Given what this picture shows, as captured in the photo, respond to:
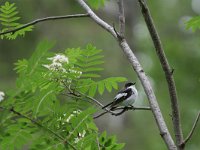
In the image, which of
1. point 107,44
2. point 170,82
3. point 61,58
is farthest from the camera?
point 107,44

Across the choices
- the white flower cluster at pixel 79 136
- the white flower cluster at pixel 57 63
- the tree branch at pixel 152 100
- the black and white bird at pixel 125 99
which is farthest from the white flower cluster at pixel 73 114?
the black and white bird at pixel 125 99

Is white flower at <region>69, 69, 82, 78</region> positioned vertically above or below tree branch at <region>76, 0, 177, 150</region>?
above

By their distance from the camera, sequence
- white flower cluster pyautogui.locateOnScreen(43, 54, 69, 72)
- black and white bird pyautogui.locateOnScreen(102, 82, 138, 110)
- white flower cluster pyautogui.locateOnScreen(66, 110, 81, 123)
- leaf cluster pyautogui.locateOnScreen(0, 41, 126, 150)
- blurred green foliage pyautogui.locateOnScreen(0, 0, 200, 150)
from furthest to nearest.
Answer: blurred green foliage pyautogui.locateOnScreen(0, 0, 200, 150), black and white bird pyautogui.locateOnScreen(102, 82, 138, 110), white flower cluster pyautogui.locateOnScreen(43, 54, 69, 72), white flower cluster pyautogui.locateOnScreen(66, 110, 81, 123), leaf cluster pyautogui.locateOnScreen(0, 41, 126, 150)

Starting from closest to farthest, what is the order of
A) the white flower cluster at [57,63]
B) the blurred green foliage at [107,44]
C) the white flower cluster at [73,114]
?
the white flower cluster at [73,114] → the white flower cluster at [57,63] → the blurred green foliage at [107,44]

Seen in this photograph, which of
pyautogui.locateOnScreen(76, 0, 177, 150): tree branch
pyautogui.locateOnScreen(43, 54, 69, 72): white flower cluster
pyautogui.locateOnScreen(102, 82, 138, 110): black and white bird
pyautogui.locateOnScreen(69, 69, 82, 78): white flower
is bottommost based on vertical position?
pyautogui.locateOnScreen(102, 82, 138, 110): black and white bird

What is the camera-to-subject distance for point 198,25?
3.00m

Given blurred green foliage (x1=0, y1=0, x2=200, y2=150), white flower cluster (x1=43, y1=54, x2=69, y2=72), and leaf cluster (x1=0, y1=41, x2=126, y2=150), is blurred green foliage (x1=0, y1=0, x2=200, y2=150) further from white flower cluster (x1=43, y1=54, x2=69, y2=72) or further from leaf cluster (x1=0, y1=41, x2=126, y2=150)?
leaf cluster (x1=0, y1=41, x2=126, y2=150)

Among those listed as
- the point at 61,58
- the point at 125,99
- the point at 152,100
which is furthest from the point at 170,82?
the point at 125,99

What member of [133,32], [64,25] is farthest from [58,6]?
[133,32]

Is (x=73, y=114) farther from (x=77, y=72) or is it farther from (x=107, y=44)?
(x=107, y=44)

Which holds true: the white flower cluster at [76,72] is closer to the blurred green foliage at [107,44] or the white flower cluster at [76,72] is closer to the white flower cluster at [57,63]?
the white flower cluster at [57,63]

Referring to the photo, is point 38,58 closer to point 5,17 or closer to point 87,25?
point 5,17

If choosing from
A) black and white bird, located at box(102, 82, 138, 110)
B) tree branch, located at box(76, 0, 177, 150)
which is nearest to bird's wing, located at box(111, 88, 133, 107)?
black and white bird, located at box(102, 82, 138, 110)

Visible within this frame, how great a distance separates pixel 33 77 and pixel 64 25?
14.1m
